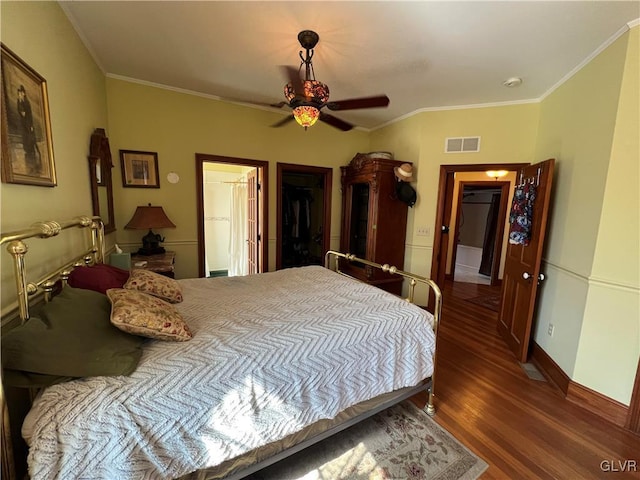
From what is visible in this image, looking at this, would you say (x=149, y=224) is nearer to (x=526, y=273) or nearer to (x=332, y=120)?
(x=332, y=120)

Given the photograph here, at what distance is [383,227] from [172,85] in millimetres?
3085

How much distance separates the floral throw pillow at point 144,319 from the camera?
114cm

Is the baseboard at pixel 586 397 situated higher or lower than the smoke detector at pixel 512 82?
lower

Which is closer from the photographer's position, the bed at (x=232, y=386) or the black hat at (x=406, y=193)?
the bed at (x=232, y=386)

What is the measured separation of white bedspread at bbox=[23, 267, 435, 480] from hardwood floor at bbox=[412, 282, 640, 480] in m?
0.52

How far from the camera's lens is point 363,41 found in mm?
Result: 2096

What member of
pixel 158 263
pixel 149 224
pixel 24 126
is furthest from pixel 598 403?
pixel 149 224

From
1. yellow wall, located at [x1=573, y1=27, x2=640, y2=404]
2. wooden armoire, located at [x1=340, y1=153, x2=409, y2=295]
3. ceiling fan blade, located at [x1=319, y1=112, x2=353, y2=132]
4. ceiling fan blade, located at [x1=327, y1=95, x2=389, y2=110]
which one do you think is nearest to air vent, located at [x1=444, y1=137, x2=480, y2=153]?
wooden armoire, located at [x1=340, y1=153, x2=409, y2=295]

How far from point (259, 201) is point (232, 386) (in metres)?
2.95

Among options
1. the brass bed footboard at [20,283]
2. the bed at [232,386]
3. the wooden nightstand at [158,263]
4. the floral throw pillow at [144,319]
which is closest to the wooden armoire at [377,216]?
the bed at [232,386]

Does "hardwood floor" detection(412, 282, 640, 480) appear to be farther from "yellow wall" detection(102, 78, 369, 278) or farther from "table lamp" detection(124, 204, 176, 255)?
"table lamp" detection(124, 204, 176, 255)

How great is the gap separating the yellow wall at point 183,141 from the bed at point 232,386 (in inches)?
52.0

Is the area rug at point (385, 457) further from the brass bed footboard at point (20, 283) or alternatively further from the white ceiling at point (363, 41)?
the white ceiling at point (363, 41)

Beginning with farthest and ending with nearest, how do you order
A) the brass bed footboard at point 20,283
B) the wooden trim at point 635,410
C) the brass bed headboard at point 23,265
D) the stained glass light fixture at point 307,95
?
the stained glass light fixture at point 307,95 < the wooden trim at point 635,410 < the brass bed headboard at point 23,265 < the brass bed footboard at point 20,283
